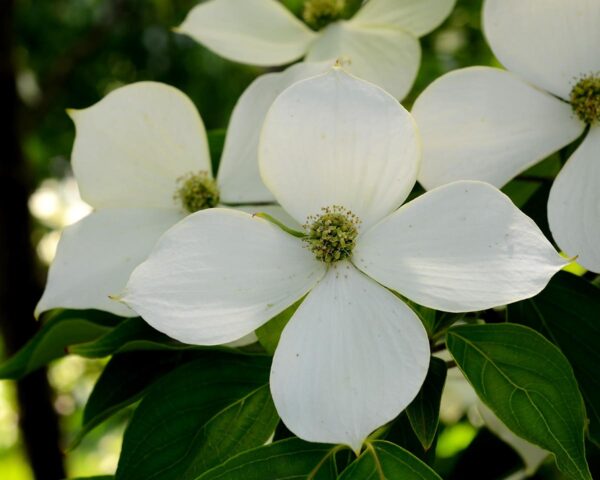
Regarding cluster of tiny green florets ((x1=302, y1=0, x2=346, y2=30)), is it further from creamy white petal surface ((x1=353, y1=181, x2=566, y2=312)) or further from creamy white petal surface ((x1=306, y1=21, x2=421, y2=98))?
creamy white petal surface ((x1=353, y1=181, x2=566, y2=312))

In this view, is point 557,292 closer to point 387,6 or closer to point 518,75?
point 518,75

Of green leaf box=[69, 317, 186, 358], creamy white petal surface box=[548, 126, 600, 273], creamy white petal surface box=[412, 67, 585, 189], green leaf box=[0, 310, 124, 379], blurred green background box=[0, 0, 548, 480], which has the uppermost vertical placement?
creamy white petal surface box=[412, 67, 585, 189]

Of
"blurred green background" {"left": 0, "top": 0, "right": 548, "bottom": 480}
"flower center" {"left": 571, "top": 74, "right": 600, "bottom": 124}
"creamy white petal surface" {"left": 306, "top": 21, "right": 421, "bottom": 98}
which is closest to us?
"flower center" {"left": 571, "top": 74, "right": 600, "bottom": 124}

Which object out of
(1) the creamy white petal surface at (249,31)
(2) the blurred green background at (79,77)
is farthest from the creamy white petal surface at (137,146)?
(2) the blurred green background at (79,77)

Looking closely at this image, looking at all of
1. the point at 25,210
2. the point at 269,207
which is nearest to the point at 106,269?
the point at 269,207

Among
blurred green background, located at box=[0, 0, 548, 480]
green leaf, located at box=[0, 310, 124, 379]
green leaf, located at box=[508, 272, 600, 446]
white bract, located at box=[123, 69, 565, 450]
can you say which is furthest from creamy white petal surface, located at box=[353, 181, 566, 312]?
blurred green background, located at box=[0, 0, 548, 480]

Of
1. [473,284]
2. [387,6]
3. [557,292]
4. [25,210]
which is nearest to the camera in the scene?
[473,284]

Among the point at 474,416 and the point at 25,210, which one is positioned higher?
the point at 474,416
